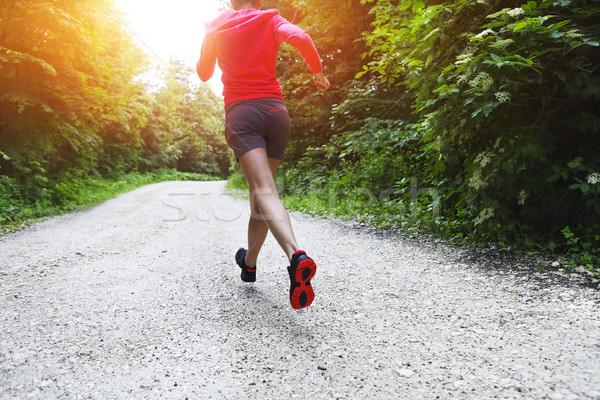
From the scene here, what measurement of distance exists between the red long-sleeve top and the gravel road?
4.47 feet

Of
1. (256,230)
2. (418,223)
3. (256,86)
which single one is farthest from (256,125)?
(418,223)

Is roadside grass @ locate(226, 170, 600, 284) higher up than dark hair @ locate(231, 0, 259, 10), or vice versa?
dark hair @ locate(231, 0, 259, 10)

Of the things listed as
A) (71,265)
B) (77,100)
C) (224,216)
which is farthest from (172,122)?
(71,265)

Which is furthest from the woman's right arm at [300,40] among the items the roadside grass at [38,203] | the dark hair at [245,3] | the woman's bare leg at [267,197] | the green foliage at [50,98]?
the green foliage at [50,98]

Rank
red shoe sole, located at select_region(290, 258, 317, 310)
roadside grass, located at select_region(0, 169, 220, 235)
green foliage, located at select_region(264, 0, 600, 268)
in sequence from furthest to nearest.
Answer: roadside grass, located at select_region(0, 169, 220, 235) < green foliage, located at select_region(264, 0, 600, 268) < red shoe sole, located at select_region(290, 258, 317, 310)

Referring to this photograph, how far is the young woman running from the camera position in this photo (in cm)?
198

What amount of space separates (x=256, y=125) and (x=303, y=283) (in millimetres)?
940

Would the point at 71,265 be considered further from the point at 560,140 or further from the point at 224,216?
the point at 560,140

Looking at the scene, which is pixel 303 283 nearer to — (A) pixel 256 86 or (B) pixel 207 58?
(A) pixel 256 86

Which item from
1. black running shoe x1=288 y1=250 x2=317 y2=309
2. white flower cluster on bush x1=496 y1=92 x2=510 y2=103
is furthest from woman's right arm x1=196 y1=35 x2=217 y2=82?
white flower cluster on bush x1=496 y1=92 x2=510 y2=103

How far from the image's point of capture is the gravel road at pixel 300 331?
1399 mm

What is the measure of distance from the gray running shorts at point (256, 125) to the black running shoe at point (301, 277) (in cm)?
70

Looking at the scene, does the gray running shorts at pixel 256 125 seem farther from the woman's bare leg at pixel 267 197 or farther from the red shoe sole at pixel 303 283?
the red shoe sole at pixel 303 283

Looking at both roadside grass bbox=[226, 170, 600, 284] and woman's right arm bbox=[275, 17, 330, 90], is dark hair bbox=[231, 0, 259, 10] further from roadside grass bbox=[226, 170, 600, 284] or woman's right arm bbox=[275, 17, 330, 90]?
roadside grass bbox=[226, 170, 600, 284]
